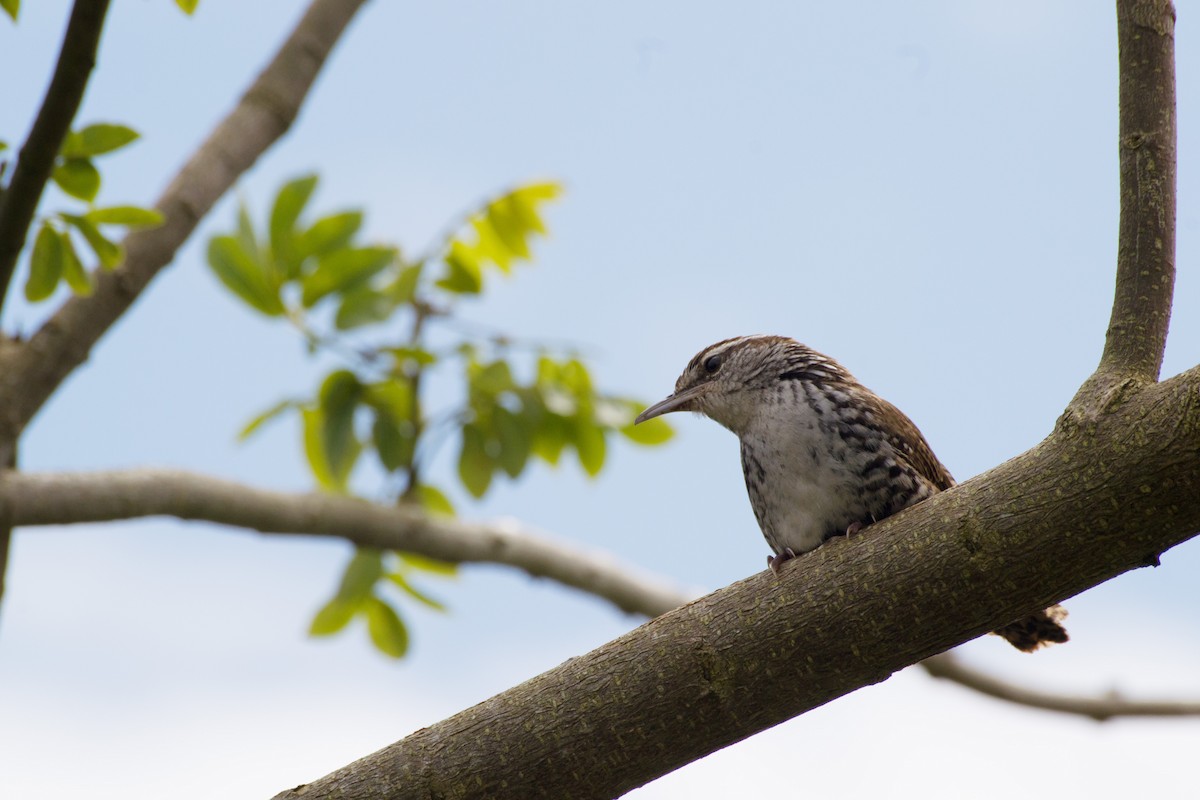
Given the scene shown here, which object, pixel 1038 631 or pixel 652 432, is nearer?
pixel 1038 631

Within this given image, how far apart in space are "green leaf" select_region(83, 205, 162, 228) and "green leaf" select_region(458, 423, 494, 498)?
210cm

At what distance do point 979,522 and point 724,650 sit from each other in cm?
67

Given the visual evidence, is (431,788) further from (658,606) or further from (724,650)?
(658,606)

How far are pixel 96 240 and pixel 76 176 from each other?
212mm

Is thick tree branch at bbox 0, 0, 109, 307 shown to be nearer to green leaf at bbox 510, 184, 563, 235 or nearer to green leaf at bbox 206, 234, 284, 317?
green leaf at bbox 206, 234, 284, 317

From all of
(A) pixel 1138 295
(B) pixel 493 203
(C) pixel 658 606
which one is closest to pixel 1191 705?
(C) pixel 658 606

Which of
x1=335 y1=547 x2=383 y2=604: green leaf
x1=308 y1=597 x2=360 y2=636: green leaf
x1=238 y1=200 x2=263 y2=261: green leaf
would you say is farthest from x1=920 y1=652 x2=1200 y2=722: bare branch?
x1=238 y1=200 x2=263 y2=261: green leaf

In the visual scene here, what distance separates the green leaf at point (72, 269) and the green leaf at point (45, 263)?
1cm

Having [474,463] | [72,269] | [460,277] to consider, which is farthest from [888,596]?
[460,277]

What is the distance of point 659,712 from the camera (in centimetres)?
318

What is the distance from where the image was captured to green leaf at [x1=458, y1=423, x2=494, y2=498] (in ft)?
20.0

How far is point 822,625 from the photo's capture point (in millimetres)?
3113

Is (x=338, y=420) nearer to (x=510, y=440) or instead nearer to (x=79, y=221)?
(x=510, y=440)

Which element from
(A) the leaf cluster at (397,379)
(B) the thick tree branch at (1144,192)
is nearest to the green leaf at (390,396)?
(A) the leaf cluster at (397,379)
